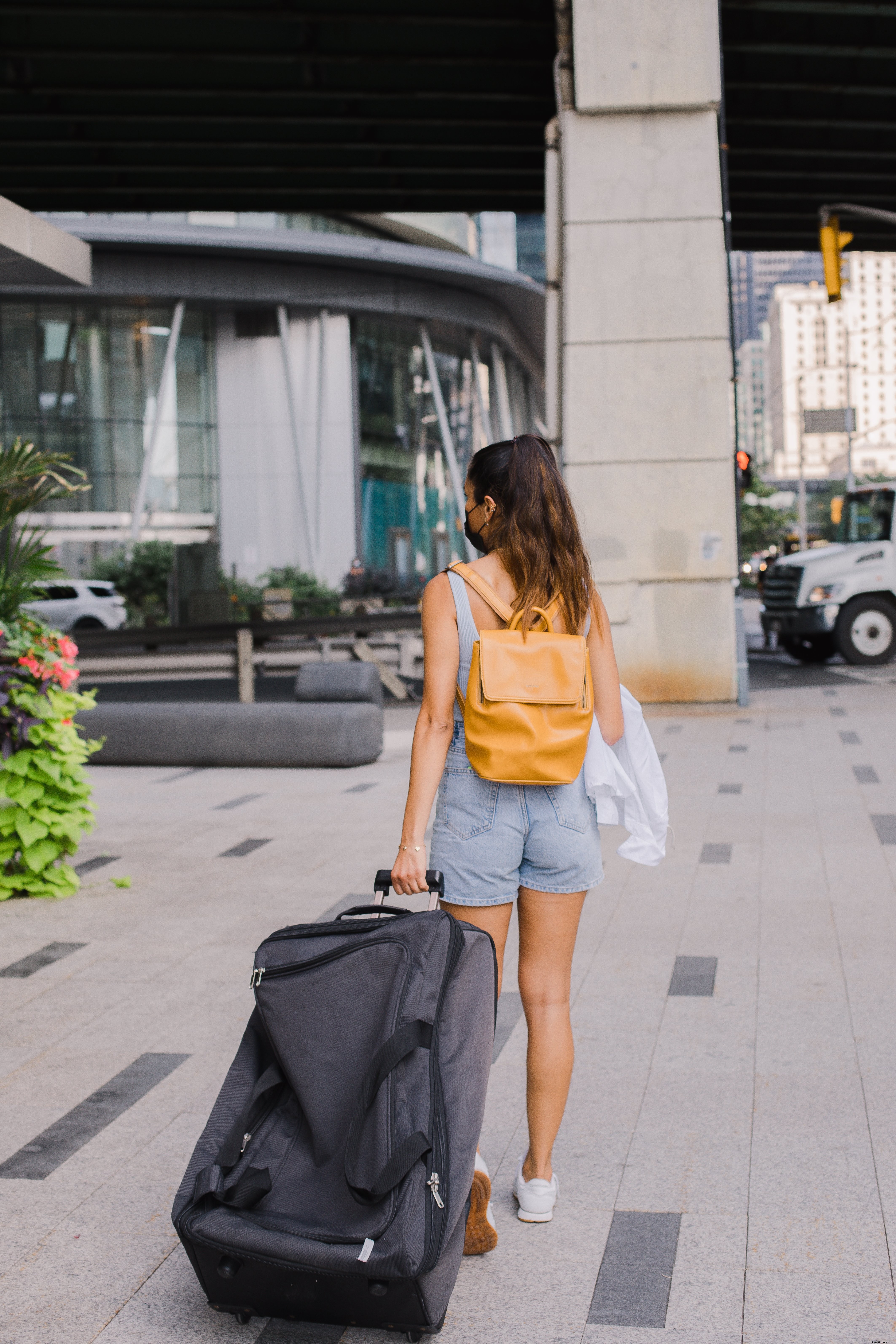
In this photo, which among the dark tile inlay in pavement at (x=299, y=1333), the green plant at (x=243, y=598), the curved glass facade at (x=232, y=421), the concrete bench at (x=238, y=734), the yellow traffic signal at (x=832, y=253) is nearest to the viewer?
the dark tile inlay in pavement at (x=299, y=1333)

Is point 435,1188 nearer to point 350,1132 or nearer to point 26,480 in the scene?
point 350,1132

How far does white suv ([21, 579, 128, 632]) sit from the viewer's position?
32.8 metres

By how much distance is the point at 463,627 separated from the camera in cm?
294

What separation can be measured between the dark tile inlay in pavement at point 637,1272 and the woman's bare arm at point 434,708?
0.94 m

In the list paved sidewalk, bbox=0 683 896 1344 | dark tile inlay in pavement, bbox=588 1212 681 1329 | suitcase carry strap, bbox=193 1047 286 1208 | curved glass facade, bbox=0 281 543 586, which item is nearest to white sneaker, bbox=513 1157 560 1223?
paved sidewalk, bbox=0 683 896 1344

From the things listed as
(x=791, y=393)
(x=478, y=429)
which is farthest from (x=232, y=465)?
(x=791, y=393)

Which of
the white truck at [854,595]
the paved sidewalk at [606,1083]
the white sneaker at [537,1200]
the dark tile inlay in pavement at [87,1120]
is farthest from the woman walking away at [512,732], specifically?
the white truck at [854,595]

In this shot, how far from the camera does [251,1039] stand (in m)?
2.71

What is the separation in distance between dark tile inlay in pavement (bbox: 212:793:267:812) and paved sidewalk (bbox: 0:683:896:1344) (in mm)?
759

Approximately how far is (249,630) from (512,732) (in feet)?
45.2

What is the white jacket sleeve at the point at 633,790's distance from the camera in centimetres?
309

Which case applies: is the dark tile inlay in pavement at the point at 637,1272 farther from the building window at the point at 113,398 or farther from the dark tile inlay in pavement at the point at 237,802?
the building window at the point at 113,398

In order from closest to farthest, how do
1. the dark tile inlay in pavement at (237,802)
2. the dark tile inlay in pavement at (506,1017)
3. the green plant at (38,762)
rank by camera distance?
the dark tile inlay in pavement at (506,1017), the green plant at (38,762), the dark tile inlay in pavement at (237,802)

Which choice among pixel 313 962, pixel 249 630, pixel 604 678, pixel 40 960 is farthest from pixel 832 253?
pixel 313 962
